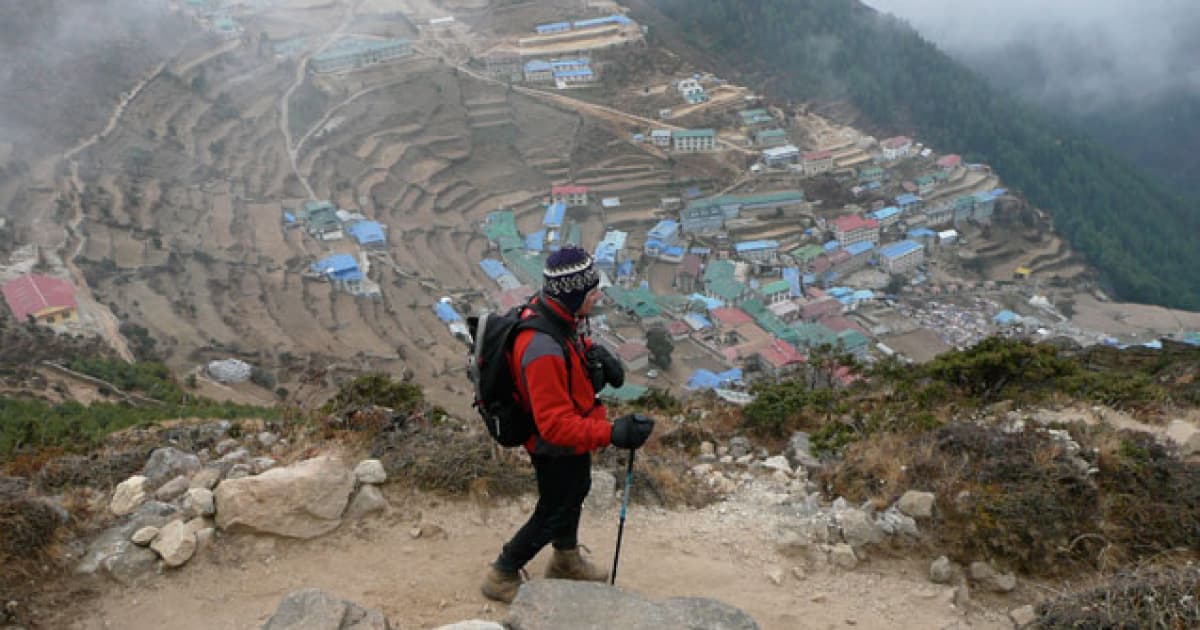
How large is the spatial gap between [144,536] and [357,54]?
35.5 meters

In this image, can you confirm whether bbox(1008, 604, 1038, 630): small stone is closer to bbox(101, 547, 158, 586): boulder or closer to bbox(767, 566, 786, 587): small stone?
bbox(767, 566, 786, 587): small stone

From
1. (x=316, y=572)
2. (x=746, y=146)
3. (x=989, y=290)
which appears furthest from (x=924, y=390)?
(x=746, y=146)

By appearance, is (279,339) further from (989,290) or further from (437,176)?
(989,290)

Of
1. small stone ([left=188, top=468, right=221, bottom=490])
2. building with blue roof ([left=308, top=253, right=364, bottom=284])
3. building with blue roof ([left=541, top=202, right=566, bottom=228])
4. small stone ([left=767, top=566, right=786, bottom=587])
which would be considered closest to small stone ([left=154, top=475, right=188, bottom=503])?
small stone ([left=188, top=468, right=221, bottom=490])

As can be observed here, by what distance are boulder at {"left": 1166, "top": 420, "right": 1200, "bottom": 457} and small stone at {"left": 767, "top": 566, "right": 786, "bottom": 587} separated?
2.50 metres

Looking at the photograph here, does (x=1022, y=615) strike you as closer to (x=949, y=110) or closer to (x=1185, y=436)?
(x=1185, y=436)

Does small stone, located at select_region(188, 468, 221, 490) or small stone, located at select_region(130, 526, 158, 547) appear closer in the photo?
small stone, located at select_region(130, 526, 158, 547)

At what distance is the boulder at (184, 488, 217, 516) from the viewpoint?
10.4 feet

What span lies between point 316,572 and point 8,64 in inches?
1271

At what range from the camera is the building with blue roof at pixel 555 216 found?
27.9m

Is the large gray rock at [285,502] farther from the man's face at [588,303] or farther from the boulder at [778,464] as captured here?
the boulder at [778,464]

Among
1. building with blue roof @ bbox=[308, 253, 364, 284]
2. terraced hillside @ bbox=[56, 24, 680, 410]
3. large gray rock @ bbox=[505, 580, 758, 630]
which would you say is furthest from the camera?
building with blue roof @ bbox=[308, 253, 364, 284]

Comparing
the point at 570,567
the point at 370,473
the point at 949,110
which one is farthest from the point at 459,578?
the point at 949,110

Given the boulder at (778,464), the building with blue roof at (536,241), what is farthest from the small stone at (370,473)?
the building with blue roof at (536,241)
